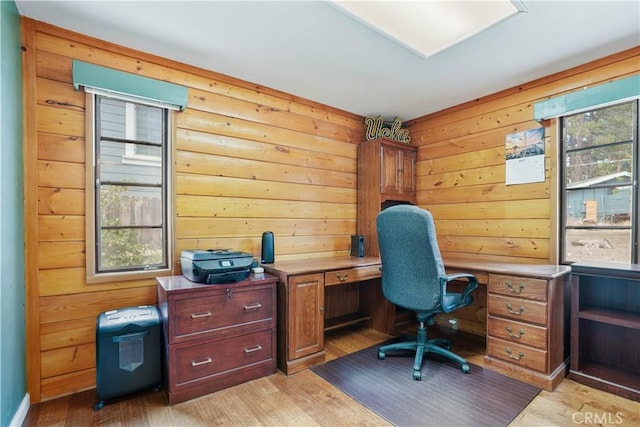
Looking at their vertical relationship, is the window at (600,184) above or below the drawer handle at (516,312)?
above

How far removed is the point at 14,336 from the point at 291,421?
1640 mm

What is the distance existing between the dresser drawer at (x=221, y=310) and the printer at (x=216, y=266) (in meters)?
0.10

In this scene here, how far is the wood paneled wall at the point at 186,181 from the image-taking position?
2076 mm

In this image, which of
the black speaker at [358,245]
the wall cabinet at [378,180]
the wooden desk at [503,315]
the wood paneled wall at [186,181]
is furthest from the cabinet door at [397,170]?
the wooden desk at [503,315]

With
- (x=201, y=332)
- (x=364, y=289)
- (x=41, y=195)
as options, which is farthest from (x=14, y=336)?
(x=364, y=289)

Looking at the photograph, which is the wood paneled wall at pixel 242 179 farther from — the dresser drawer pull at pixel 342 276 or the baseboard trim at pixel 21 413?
the dresser drawer pull at pixel 342 276

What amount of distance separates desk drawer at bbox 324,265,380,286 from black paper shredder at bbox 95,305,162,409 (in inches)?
51.2

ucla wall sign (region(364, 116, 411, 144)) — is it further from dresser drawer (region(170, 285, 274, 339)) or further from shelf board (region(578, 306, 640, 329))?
shelf board (region(578, 306, 640, 329))

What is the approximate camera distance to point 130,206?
7.97 feet

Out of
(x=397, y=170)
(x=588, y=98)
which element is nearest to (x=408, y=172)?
(x=397, y=170)

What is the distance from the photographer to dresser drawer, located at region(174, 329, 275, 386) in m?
2.08

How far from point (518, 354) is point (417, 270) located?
955 millimetres

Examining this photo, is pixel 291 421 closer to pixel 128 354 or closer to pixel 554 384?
pixel 128 354

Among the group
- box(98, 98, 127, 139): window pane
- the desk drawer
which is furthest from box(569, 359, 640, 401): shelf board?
box(98, 98, 127, 139): window pane
